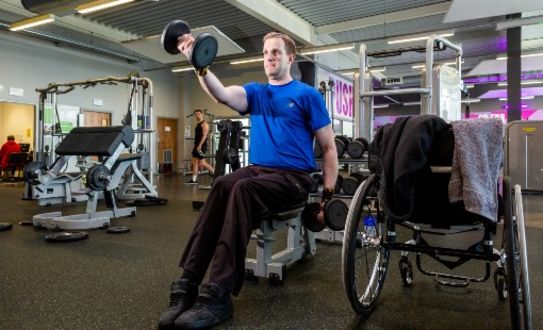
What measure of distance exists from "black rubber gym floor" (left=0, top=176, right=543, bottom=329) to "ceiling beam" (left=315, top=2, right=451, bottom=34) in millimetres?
5886

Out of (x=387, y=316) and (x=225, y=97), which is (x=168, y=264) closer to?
(x=225, y=97)

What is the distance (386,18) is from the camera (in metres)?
7.88

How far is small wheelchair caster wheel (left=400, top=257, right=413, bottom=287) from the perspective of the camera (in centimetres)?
183

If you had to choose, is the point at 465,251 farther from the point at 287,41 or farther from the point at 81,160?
the point at 81,160

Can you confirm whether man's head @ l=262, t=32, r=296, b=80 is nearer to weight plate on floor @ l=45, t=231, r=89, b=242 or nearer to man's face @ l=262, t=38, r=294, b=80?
man's face @ l=262, t=38, r=294, b=80

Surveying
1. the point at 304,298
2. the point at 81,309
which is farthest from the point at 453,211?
the point at 81,309

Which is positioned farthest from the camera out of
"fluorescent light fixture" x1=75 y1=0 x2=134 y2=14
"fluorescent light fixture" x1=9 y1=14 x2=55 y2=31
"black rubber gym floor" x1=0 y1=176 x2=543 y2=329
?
"fluorescent light fixture" x1=9 y1=14 x2=55 y2=31

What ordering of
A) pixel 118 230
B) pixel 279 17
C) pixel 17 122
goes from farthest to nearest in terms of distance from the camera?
pixel 17 122, pixel 279 17, pixel 118 230

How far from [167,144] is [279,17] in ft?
19.6

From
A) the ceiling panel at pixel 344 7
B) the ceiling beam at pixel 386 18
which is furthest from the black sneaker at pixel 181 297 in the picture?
the ceiling beam at pixel 386 18

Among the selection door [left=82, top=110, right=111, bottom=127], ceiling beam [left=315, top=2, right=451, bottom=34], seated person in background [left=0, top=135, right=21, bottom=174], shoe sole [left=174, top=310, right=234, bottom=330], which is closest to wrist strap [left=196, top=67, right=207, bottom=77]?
shoe sole [left=174, top=310, right=234, bottom=330]

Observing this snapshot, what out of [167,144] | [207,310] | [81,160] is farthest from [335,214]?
[167,144]

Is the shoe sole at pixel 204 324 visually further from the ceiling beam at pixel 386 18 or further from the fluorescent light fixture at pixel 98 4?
the ceiling beam at pixel 386 18

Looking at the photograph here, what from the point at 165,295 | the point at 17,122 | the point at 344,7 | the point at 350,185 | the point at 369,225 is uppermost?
the point at 344,7
